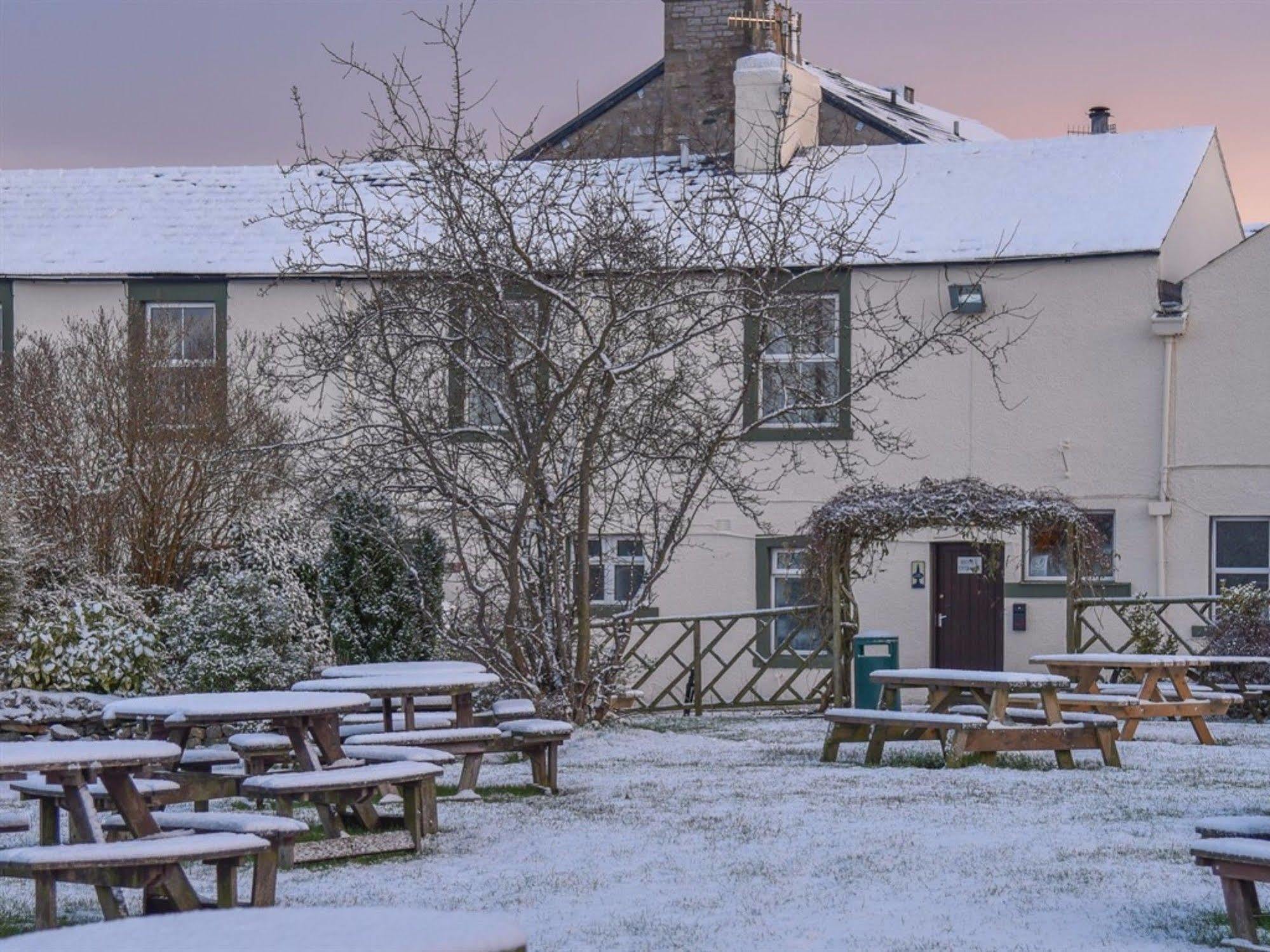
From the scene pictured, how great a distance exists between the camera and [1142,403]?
19812 millimetres

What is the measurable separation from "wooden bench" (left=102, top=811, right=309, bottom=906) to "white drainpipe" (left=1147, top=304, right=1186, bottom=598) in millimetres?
14084

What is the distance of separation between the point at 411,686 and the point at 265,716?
5.16ft

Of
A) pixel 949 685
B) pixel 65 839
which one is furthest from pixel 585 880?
pixel 949 685

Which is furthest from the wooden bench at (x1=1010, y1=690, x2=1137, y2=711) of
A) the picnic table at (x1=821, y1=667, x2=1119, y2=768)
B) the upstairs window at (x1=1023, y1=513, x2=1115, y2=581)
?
the upstairs window at (x1=1023, y1=513, x2=1115, y2=581)

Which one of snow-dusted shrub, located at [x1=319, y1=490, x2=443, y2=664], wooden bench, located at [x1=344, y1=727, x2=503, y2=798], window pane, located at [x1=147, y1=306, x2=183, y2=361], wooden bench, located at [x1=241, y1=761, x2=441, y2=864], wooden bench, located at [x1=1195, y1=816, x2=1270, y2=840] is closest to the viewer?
wooden bench, located at [x1=1195, y1=816, x2=1270, y2=840]

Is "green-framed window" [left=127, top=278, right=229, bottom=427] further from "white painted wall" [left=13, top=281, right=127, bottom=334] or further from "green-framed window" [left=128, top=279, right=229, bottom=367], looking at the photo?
"white painted wall" [left=13, top=281, right=127, bottom=334]

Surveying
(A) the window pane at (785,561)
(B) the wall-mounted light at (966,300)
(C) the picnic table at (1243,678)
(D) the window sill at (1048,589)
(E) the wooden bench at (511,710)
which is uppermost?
(B) the wall-mounted light at (966,300)

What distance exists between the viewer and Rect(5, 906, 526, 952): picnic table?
3.48 metres

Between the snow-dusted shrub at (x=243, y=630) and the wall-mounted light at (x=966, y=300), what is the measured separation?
26.0 ft

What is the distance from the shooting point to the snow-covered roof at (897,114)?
24281mm

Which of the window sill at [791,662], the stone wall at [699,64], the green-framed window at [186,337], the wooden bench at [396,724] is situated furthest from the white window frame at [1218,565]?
the wooden bench at [396,724]

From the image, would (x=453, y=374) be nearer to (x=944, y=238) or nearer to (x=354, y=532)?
(x=354, y=532)

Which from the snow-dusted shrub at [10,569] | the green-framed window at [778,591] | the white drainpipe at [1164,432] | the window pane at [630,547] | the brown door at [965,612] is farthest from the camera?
the green-framed window at [778,591]

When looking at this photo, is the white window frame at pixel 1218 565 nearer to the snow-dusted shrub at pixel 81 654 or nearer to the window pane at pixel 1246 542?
the window pane at pixel 1246 542
